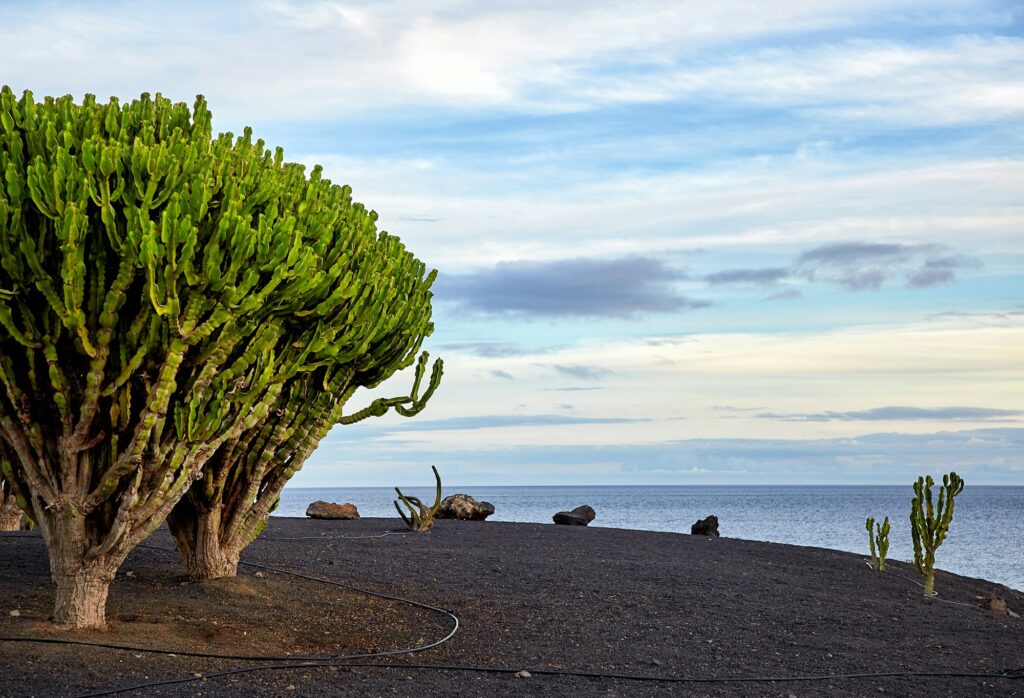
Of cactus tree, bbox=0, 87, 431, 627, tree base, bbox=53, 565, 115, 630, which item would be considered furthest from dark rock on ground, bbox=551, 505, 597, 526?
tree base, bbox=53, 565, 115, 630

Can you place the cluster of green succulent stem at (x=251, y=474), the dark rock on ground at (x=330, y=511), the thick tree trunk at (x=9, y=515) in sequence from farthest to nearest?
the dark rock on ground at (x=330, y=511) < the thick tree trunk at (x=9, y=515) < the cluster of green succulent stem at (x=251, y=474)

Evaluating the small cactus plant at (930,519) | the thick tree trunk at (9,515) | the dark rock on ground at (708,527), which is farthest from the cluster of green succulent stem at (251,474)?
the dark rock on ground at (708,527)

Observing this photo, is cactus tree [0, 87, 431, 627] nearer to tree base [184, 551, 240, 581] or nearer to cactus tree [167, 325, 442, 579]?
cactus tree [167, 325, 442, 579]

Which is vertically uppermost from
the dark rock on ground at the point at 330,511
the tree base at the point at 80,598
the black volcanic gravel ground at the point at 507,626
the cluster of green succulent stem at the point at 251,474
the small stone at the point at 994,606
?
the cluster of green succulent stem at the point at 251,474

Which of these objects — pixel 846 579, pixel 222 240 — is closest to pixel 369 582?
pixel 222 240

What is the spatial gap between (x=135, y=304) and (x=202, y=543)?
12.0ft

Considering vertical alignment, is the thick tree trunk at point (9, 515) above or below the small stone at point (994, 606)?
above

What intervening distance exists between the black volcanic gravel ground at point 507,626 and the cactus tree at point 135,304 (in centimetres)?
119

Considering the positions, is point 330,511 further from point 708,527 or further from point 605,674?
point 605,674

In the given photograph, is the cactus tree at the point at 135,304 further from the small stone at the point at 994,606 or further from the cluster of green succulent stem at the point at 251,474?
the small stone at the point at 994,606

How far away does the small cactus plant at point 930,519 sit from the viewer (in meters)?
16.9

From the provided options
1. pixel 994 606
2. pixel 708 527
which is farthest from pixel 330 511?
pixel 994 606

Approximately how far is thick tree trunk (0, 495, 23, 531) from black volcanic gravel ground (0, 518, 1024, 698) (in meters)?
3.75

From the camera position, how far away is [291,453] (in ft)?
38.9
